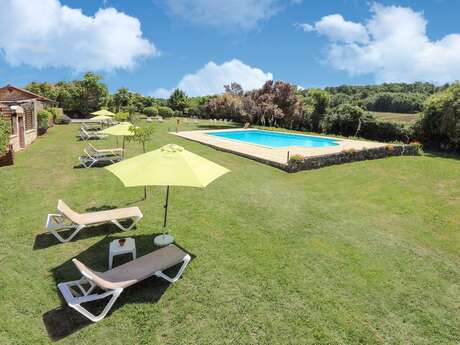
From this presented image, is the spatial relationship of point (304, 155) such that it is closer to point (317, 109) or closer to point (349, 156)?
point (349, 156)

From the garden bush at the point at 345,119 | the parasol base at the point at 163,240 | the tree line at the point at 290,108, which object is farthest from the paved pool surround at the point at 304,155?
the garden bush at the point at 345,119

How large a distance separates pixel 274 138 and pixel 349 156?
38.6 ft

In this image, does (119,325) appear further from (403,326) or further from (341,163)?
(341,163)

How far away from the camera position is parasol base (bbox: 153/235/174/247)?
21.1 feet

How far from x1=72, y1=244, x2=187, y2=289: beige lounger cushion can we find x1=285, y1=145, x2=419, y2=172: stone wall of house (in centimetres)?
991

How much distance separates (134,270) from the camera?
5074 mm

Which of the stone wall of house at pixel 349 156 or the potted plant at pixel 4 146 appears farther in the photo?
the stone wall of house at pixel 349 156

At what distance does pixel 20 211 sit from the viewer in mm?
8039

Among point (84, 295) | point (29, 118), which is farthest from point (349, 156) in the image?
point (29, 118)

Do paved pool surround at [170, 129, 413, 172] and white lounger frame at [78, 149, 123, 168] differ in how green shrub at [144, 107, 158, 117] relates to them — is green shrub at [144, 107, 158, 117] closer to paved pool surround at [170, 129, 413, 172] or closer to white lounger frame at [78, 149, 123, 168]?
paved pool surround at [170, 129, 413, 172]

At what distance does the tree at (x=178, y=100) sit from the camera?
53.8 meters

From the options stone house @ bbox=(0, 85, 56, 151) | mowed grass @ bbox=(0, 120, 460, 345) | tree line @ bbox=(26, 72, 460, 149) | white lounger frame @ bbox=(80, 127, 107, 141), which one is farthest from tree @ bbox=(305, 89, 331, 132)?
stone house @ bbox=(0, 85, 56, 151)

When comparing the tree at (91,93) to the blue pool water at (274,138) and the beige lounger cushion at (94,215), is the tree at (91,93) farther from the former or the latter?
the beige lounger cushion at (94,215)

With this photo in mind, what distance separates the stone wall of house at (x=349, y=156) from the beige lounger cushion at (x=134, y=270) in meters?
9.91
